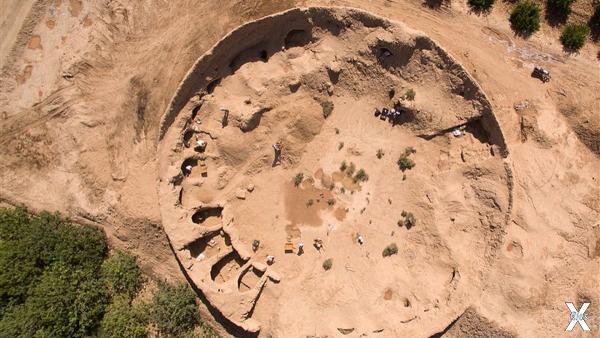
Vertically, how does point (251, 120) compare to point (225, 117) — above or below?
above

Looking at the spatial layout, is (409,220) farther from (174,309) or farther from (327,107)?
(174,309)

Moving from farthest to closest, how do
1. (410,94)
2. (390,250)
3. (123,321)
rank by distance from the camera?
(390,250)
(410,94)
(123,321)

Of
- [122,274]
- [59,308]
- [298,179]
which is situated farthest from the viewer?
[298,179]

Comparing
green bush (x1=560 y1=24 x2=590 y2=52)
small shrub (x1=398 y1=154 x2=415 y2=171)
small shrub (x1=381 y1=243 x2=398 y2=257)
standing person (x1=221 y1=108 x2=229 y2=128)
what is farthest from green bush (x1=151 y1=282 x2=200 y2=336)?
green bush (x1=560 y1=24 x2=590 y2=52)

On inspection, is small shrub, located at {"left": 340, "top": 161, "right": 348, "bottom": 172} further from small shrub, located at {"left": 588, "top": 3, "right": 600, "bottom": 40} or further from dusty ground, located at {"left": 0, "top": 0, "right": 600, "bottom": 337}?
small shrub, located at {"left": 588, "top": 3, "right": 600, "bottom": 40}

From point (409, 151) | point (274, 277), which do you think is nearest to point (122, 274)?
point (274, 277)

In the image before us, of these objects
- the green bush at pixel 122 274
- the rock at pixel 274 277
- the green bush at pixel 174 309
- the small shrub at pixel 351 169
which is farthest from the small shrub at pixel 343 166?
the green bush at pixel 122 274

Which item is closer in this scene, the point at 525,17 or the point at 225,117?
the point at 525,17
